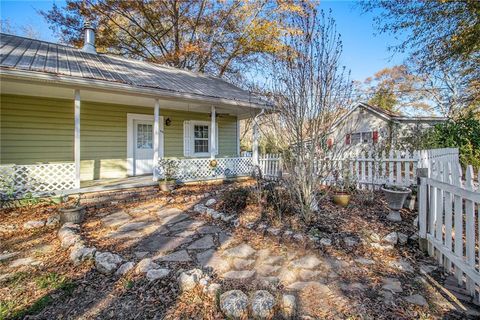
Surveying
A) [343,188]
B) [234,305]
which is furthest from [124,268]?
[343,188]

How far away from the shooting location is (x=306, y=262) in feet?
9.03

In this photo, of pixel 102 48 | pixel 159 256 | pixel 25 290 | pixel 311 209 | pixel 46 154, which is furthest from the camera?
pixel 102 48

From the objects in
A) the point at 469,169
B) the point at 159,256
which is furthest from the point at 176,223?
the point at 469,169

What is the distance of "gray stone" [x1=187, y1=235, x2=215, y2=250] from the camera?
10.3 ft

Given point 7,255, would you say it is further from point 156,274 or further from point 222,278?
point 222,278

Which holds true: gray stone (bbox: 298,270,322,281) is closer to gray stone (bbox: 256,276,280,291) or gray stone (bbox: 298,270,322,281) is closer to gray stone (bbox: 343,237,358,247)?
gray stone (bbox: 256,276,280,291)

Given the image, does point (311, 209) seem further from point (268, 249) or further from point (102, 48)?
point (102, 48)

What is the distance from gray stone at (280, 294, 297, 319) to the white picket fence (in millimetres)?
1562

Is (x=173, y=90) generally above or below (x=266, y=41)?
below

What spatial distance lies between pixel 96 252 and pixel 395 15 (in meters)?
10.3

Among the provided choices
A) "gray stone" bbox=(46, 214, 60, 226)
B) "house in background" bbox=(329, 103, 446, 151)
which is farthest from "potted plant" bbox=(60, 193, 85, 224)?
"house in background" bbox=(329, 103, 446, 151)

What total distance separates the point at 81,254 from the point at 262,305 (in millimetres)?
2219

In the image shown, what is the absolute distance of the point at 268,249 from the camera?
305cm

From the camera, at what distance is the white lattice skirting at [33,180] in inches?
190
